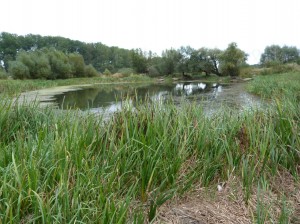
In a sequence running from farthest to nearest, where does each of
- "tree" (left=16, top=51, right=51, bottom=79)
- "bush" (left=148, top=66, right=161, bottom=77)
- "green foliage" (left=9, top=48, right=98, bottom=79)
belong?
"bush" (left=148, top=66, right=161, bottom=77) → "tree" (left=16, top=51, right=51, bottom=79) → "green foliage" (left=9, top=48, right=98, bottom=79)

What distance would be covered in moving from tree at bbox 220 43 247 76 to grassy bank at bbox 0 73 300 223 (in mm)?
32332

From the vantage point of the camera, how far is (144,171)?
1772 mm

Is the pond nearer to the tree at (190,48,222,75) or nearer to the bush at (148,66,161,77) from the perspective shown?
the tree at (190,48,222,75)

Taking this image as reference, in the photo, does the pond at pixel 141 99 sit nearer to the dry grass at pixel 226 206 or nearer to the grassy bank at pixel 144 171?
the grassy bank at pixel 144 171

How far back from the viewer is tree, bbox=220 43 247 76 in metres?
33.1

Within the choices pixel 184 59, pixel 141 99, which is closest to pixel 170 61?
pixel 184 59

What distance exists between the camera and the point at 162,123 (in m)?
2.28

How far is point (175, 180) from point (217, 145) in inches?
23.8

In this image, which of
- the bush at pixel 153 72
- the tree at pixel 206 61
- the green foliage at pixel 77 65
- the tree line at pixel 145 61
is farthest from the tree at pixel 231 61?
the green foliage at pixel 77 65

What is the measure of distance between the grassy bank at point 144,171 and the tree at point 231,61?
3233 cm

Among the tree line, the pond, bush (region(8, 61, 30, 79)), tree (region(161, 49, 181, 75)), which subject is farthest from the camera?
tree (region(161, 49, 181, 75))

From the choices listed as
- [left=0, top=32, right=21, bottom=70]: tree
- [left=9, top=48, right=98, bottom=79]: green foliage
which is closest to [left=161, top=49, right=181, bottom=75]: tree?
[left=9, top=48, right=98, bottom=79]: green foliage

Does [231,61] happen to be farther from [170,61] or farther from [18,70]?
[18,70]

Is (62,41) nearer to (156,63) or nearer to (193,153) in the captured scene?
(156,63)
